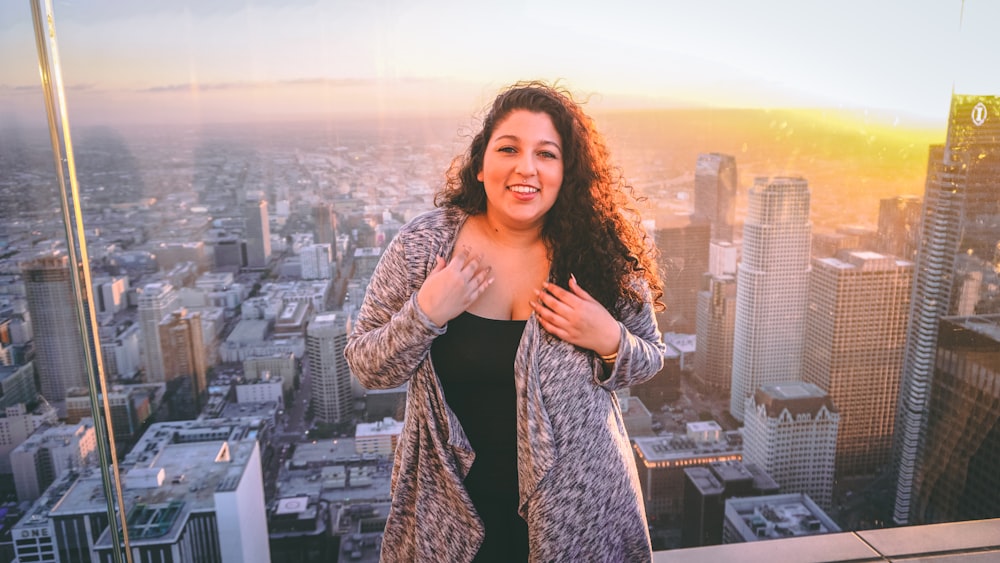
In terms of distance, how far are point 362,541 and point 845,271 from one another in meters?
2.50

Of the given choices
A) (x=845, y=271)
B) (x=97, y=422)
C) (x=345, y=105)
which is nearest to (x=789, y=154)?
(x=845, y=271)

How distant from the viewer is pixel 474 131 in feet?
3.95

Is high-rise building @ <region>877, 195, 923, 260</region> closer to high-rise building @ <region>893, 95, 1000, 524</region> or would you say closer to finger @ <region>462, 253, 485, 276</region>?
high-rise building @ <region>893, 95, 1000, 524</region>

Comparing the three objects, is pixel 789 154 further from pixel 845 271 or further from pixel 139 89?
pixel 139 89

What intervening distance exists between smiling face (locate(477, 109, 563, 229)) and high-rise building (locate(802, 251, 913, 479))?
7.68 feet

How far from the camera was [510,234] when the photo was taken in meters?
1.13

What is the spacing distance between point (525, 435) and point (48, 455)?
1.58 meters

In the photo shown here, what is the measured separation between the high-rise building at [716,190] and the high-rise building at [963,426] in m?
1.04

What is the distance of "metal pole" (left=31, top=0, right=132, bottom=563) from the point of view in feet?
4.77

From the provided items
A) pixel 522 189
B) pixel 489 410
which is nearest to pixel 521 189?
pixel 522 189

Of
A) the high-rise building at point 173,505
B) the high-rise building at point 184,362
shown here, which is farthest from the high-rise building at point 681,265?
the high-rise building at point 184,362

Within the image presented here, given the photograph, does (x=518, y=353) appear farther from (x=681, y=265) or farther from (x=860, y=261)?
(x=860, y=261)

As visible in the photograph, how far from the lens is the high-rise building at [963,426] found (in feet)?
8.20

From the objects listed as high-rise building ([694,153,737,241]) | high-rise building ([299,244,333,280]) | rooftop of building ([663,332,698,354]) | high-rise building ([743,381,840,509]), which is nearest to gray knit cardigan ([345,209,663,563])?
rooftop of building ([663,332,698,354])
